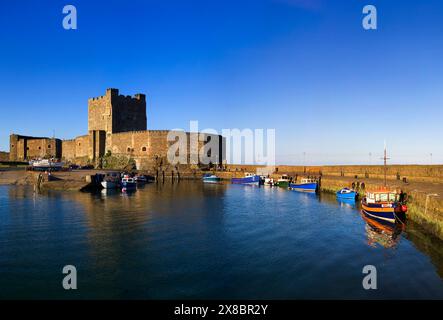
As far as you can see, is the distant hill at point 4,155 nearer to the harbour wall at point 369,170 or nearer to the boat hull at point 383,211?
the harbour wall at point 369,170

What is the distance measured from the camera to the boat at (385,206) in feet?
56.1

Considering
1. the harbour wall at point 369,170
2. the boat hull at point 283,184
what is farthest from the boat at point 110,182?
the harbour wall at point 369,170

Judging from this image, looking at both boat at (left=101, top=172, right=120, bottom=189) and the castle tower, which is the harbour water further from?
the castle tower

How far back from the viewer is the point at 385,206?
17156 millimetres

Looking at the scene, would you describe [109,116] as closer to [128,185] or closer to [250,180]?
[128,185]

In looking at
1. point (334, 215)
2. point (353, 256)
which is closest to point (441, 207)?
point (353, 256)

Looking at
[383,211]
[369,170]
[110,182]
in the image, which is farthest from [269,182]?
[383,211]

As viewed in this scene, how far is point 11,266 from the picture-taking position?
998cm

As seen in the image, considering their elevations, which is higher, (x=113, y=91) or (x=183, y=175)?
(x=113, y=91)

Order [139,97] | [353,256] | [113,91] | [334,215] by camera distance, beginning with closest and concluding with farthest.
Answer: [353,256] < [334,215] < [113,91] < [139,97]

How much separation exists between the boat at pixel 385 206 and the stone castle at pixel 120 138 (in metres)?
34.3

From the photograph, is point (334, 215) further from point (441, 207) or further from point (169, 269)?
point (169, 269)
